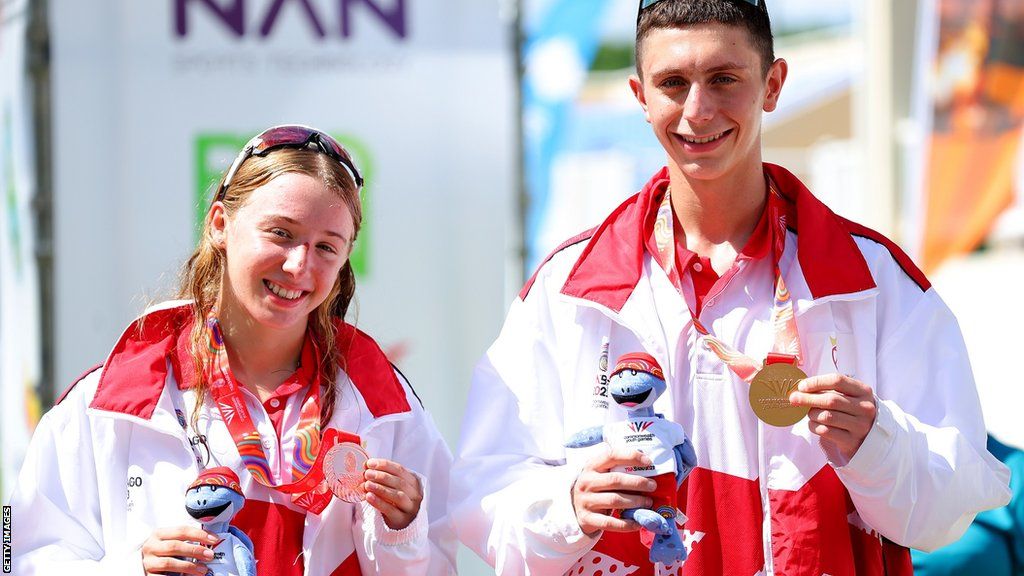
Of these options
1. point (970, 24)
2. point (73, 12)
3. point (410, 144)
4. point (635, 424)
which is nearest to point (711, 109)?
point (635, 424)

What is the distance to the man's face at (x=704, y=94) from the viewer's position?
7.88 feet

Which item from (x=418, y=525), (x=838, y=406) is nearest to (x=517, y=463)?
(x=418, y=525)

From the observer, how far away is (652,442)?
7.10 feet

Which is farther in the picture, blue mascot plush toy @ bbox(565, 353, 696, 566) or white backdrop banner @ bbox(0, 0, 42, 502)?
white backdrop banner @ bbox(0, 0, 42, 502)

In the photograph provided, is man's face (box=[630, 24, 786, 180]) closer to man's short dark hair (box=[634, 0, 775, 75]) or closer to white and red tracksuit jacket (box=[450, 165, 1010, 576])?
man's short dark hair (box=[634, 0, 775, 75])

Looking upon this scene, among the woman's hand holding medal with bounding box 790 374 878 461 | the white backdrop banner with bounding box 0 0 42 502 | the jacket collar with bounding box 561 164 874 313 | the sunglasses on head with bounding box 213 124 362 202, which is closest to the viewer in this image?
the woman's hand holding medal with bounding box 790 374 878 461

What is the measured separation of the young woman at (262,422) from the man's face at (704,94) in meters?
0.74

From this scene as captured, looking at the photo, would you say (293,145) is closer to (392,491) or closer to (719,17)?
(392,491)

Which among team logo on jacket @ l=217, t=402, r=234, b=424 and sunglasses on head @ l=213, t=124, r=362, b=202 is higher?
sunglasses on head @ l=213, t=124, r=362, b=202

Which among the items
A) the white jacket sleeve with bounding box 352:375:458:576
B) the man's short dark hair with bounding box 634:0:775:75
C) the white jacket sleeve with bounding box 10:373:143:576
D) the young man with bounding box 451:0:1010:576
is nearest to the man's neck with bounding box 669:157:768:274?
the young man with bounding box 451:0:1010:576

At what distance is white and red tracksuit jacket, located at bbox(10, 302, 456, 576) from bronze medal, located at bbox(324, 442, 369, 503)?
0.08 meters

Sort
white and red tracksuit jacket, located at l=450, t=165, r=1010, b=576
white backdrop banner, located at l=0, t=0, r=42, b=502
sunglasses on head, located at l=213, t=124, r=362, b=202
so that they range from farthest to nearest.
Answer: white backdrop banner, located at l=0, t=0, r=42, b=502 → sunglasses on head, located at l=213, t=124, r=362, b=202 → white and red tracksuit jacket, located at l=450, t=165, r=1010, b=576

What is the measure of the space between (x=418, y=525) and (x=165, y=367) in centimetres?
65

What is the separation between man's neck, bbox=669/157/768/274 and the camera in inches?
99.8
